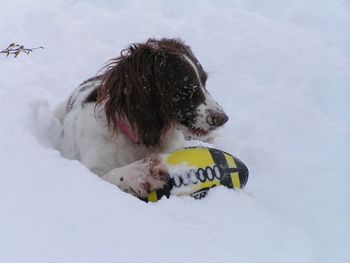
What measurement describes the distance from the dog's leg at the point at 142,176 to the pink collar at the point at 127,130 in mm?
308

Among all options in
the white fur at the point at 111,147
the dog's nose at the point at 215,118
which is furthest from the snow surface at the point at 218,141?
the dog's nose at the point at 215,118

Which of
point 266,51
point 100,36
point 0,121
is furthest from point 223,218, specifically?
point 100,36

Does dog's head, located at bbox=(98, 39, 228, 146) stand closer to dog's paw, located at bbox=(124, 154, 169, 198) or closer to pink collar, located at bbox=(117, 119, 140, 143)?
pink collar, located at bbox=(117, 119, 140, 143)

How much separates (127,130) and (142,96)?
0.90 ft

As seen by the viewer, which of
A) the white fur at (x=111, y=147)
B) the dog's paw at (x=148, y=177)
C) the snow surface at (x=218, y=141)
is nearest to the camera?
the snow surface at (x=218, y=141)

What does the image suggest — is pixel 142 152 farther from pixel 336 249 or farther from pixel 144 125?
pixel 336 249

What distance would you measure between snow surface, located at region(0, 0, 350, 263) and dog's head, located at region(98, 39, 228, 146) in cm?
62

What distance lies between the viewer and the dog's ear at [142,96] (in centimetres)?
369

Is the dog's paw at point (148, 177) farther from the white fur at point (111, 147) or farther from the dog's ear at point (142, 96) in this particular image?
the dog's ear at point (142, 96)

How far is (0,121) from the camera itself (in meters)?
3.49

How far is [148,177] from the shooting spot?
3295 millimetres

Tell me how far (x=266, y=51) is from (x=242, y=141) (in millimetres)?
2019

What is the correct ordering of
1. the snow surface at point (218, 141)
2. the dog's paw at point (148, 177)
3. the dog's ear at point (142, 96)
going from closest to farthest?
the snow surface at point (218, 141), the dog's paw at point (148, 177), the dog's ear at point (142, 96)

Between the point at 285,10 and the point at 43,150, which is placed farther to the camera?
the point at 285,10
